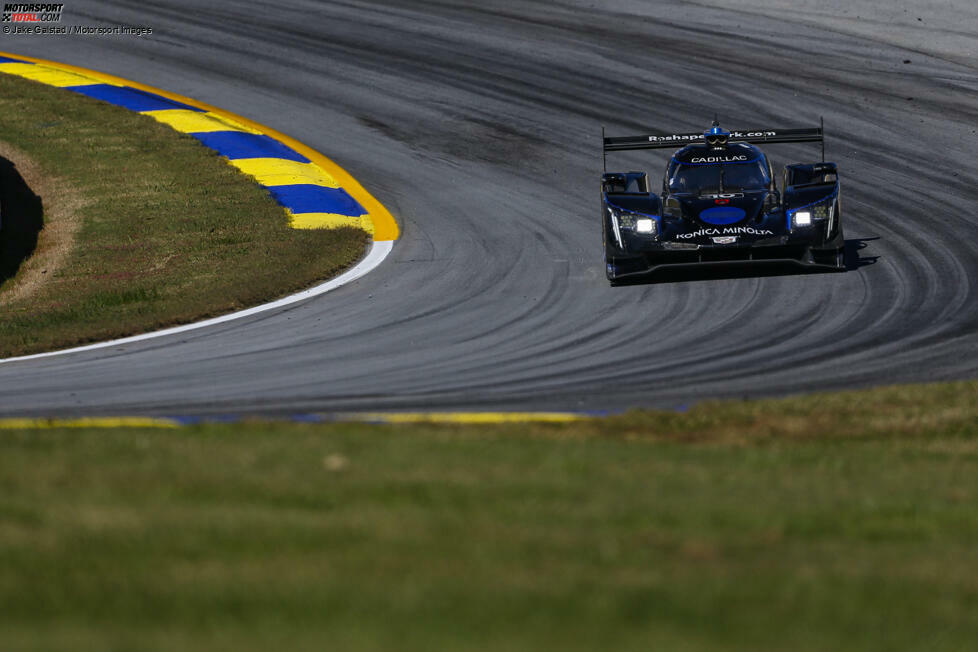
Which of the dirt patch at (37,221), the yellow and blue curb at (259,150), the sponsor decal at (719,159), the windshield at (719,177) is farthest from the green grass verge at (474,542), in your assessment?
the yellow and blue curb at (259,150)

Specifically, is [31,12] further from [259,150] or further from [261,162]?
[261,162]

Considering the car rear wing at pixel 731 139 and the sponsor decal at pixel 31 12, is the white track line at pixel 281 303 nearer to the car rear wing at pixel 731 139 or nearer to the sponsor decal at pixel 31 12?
the car rear wing at pixel 731 139

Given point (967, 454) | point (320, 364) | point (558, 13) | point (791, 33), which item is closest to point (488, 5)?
point (558, 13)

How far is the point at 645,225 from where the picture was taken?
13.8 meters

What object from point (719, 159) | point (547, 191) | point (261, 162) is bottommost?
point (547, 191)

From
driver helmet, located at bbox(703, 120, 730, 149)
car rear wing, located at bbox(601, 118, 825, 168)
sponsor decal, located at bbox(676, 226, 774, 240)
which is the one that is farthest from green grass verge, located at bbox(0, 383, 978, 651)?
driver helmet, located at bbox(703, 120, 730, 149)

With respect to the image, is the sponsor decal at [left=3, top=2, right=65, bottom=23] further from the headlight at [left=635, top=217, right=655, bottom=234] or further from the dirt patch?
the headlight at [left=635, top=217, right=655, bottom=234]

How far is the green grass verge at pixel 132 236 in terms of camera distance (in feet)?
44.3

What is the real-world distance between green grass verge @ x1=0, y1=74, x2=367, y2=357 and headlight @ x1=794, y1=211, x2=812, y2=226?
5.20 metres

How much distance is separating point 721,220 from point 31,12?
2223cm

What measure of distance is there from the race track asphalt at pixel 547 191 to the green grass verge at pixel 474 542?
230 centimetres

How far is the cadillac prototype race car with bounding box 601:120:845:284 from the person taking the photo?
13516mm

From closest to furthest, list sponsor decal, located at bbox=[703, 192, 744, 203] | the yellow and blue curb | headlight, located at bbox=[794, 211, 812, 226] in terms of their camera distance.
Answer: headlight, located at bbox=[794, 211, 812, 226], sponsor decal, located at bbox=[703, 192, 744, 203], the yellow and blue curb

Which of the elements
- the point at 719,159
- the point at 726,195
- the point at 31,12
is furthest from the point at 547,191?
the point at 31,12
